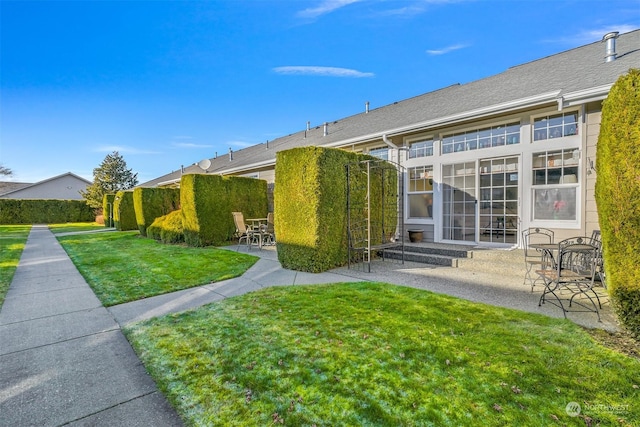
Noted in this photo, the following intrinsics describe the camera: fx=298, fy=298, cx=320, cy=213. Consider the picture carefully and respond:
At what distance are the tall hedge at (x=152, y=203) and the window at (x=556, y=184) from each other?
1538 centimetres

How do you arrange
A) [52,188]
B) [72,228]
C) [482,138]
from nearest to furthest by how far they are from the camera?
[482,138] → [72,228] → [52,188]

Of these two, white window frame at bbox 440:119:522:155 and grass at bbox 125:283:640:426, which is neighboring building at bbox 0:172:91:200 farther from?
grass at bbox 125:283:640:426

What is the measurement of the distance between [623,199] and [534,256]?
359 centimetres

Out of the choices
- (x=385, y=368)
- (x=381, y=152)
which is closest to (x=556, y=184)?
(x=381, y=152)

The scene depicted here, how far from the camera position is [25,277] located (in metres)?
6.54

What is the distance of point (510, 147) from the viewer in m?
7.04

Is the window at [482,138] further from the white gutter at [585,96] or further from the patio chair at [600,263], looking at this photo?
the patio chair at [600,263]

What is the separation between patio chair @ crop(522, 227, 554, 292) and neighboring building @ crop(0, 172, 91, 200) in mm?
44600

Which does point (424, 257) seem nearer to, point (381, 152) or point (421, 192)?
point (421, 192)

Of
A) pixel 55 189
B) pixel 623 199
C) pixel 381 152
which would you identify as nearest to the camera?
pixel 623 199

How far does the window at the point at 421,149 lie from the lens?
28.2 feet

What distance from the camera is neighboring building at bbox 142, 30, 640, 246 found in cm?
605

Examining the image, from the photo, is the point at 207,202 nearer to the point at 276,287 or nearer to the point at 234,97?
the point at 276,287

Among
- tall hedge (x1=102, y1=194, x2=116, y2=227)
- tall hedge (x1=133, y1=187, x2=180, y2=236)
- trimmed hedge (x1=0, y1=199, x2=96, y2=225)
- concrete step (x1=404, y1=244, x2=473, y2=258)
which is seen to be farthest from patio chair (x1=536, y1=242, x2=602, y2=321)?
trimmed hedge (x1=0, y1=199, x2=96, y2=225)
